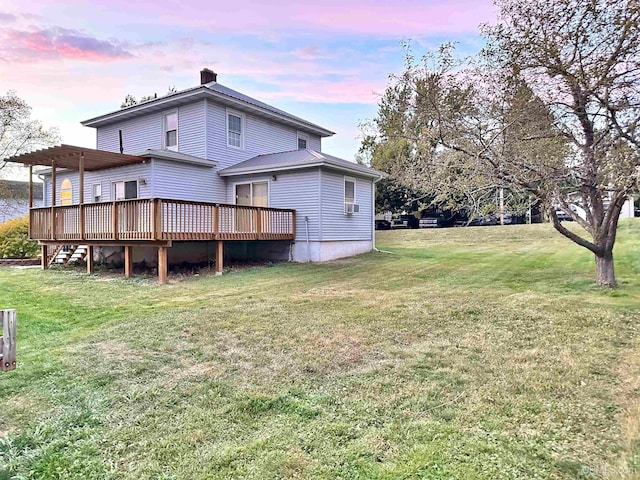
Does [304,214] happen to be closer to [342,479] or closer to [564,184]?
[564,184]

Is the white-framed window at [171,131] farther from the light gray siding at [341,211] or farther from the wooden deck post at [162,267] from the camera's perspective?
the wooden deck post at [162,267]

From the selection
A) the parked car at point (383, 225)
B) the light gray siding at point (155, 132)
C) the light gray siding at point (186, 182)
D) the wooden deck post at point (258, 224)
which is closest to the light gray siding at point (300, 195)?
the wooden deck post at point (258, 224)

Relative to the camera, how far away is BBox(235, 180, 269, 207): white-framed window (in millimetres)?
14320

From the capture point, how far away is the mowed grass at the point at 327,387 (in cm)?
251

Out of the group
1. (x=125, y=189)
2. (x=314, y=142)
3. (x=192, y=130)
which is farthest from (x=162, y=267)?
(x=314, y=142)

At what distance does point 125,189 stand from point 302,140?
25.2ft

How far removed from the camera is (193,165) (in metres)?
13.9

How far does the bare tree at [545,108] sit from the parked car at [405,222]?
21.7 meters

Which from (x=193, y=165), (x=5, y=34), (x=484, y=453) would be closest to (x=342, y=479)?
(x=484, y=453)

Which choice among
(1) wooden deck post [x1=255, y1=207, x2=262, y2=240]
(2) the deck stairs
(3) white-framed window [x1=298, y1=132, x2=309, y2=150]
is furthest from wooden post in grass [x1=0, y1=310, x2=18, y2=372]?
(3) white-framed window [x1=298, y1=132, x2=309, y2=150]

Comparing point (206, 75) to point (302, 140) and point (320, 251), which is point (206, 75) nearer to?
point (302, 140)

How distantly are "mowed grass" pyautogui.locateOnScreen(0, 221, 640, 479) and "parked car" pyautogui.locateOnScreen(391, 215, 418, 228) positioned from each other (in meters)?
22.4

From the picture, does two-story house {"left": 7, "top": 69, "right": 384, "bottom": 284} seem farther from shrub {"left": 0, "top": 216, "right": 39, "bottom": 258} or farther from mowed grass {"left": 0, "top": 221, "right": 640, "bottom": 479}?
mowed grass {"left": 0, "top": 221, "right": 640, "bottom": 479}

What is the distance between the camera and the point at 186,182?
1384 centimetres
